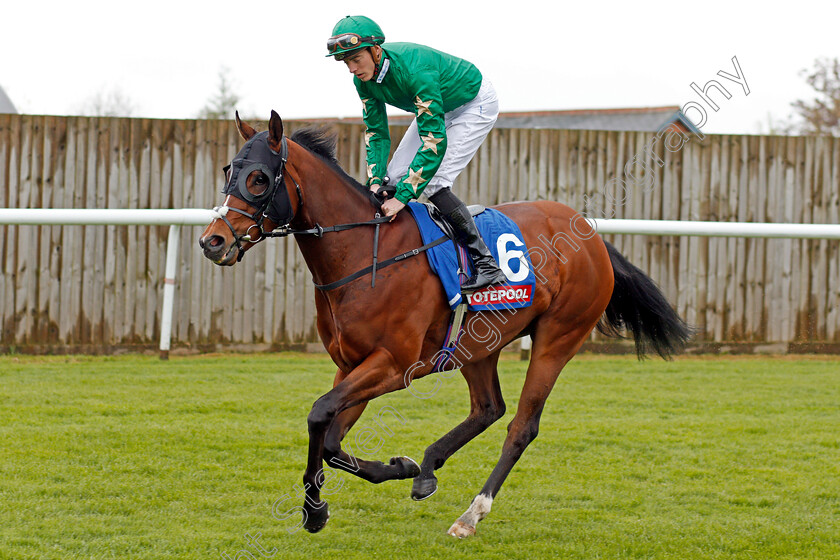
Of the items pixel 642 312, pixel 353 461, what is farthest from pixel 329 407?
pixel 642 312

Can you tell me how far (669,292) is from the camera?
327 inches

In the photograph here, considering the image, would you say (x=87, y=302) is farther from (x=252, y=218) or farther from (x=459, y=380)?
(x=252, y=218)

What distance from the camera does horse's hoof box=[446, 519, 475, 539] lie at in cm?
388

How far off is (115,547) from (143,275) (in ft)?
14.5

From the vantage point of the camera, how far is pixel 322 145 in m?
4.04

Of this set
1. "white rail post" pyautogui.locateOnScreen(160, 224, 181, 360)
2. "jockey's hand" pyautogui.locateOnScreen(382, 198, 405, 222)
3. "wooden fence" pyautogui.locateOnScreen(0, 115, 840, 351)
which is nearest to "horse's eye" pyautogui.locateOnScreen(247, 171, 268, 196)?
"jockey's hand" pyautogui.locateOnScreen(382, 198, 405, 222)

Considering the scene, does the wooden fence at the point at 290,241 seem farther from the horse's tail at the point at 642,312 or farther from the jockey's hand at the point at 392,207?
the jockey's hand at the point at 392,207

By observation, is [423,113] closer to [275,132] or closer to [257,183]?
[275,132]

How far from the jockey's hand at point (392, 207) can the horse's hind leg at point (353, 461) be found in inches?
30.2

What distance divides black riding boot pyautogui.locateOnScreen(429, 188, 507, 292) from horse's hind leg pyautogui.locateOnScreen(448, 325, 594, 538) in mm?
611

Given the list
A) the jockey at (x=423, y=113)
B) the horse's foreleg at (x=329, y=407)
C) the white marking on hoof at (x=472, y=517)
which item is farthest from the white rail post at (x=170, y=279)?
the white marking on hoof at (x=472, y=517)

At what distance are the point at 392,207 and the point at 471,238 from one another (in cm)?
47

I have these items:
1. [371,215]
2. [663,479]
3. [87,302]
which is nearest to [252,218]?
[371,215]

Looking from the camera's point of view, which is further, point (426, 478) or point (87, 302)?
point (87, 302)
